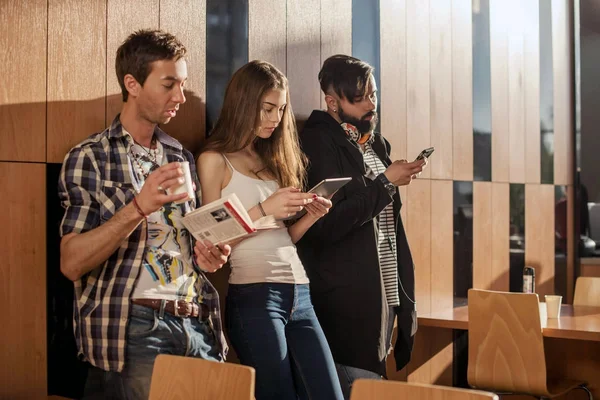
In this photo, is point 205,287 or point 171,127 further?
point 171,127

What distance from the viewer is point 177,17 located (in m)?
3.10

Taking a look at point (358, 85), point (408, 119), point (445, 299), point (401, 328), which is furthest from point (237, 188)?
point (445, 299)

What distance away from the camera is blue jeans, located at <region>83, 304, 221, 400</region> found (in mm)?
2398

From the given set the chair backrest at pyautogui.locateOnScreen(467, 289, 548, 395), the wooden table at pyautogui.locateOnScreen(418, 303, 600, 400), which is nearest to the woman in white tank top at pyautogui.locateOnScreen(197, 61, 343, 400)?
the chair backrest at pyautogui.locateOnScreen(467, 289, 548, 395)

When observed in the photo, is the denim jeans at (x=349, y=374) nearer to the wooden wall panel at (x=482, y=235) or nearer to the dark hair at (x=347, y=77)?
the dark hair at (x=347, y=77)

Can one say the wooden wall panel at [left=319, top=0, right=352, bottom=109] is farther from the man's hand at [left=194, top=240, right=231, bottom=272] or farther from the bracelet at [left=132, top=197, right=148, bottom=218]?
the bracelet at [left=132, top=197, right=148, bottom=218]

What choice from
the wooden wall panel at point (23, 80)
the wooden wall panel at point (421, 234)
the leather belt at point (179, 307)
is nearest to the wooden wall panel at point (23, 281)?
the wooden wall panel at point (23, 80)

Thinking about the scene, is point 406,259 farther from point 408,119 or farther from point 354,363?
point 408,119

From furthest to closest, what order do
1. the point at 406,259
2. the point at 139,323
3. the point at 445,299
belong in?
1. the point at 445,299
2. the point at 406,259
3. the point at 139,323

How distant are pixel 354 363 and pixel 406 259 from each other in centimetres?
56

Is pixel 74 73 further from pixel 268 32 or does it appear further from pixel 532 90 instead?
pixel 532 90

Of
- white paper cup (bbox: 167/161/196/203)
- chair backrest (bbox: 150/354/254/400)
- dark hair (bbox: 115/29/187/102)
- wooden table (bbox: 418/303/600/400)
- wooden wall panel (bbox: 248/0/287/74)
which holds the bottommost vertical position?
wooden table (bbox: 418/303/600/400)

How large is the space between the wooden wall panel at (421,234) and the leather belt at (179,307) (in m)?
2.29

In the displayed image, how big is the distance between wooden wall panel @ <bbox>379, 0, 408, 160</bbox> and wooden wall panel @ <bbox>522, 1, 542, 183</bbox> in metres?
1.88
